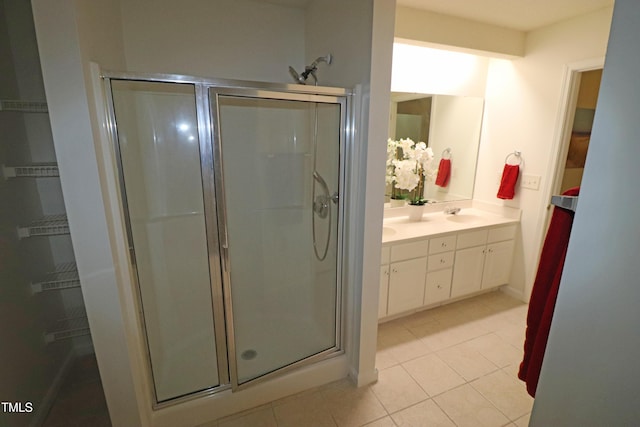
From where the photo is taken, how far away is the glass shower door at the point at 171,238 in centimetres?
164

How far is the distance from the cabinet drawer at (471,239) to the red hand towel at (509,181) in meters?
0.47

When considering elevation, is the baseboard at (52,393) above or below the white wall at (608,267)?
below

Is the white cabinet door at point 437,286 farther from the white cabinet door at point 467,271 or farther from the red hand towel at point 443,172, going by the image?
the red hand towel at point 443,172

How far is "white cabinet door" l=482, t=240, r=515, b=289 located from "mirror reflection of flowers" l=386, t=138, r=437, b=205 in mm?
809

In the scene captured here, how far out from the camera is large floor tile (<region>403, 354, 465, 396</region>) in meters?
1.84

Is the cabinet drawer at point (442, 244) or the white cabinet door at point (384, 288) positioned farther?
the cabinet drawer at point (442, 244)

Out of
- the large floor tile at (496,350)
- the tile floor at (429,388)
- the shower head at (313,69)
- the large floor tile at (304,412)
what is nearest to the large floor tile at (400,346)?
the tile floor at (429,388)

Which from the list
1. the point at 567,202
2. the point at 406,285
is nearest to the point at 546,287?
the point at 567,202

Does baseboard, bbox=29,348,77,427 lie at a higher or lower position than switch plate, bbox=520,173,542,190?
lower

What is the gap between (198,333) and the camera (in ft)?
6.58

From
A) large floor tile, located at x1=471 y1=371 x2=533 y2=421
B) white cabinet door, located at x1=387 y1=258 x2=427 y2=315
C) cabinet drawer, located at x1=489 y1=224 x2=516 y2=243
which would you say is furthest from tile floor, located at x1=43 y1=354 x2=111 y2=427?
cabinet drawer, located at x1=489 y1=224 x2=516 y2=243

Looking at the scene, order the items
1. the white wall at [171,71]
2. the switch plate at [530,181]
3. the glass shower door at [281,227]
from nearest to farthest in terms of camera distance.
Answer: the white wall at [171,71] → the glass shower door at [281,227] → the switch plate at [530,181]

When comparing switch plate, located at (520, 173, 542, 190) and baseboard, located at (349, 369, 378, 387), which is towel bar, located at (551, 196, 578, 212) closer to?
baseboard, located at (349, 369, 378, 387)

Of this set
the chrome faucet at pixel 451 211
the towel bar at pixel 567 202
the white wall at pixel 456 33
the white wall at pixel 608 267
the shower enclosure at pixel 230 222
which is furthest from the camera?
the chrome faucet at pixel 451 211
